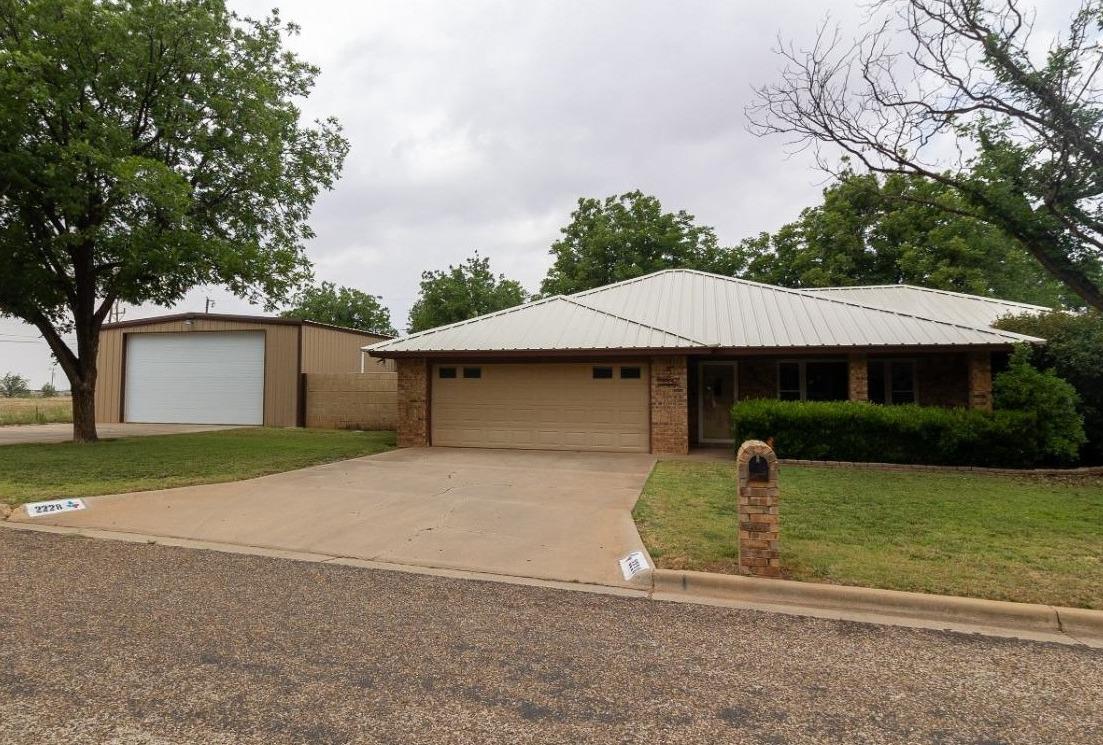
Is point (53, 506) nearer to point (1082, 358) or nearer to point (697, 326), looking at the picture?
point (697, 326)

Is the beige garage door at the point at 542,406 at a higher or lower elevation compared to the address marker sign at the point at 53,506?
higher

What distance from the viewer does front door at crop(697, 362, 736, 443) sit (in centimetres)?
1453

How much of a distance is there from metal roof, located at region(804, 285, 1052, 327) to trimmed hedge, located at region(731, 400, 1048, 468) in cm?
455

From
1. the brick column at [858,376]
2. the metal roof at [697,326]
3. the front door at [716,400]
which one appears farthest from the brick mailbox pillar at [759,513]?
the front door at [716,400]

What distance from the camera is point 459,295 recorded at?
34.4m

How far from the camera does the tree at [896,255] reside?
77.7 feet

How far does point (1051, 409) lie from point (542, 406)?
31.5 feet

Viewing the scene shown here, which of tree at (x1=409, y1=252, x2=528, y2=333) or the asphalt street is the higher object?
tree at (x1=409, y1=252, x2=528, y2=333)

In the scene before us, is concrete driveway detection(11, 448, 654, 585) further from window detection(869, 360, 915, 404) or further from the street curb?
window detection(869, 360, 915, 404)

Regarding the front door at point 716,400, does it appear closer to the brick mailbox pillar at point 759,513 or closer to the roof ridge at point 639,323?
the roof ridge at point 639,323

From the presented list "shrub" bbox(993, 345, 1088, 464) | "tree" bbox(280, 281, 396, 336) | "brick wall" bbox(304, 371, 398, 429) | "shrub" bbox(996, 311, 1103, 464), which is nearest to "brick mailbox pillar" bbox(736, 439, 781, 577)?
"shrub" bbox(993, 345, 1088, 464)

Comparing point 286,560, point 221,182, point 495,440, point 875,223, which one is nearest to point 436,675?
point 286,560

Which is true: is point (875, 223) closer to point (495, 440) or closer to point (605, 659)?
point (495, 440)

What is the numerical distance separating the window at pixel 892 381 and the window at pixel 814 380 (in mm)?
851
